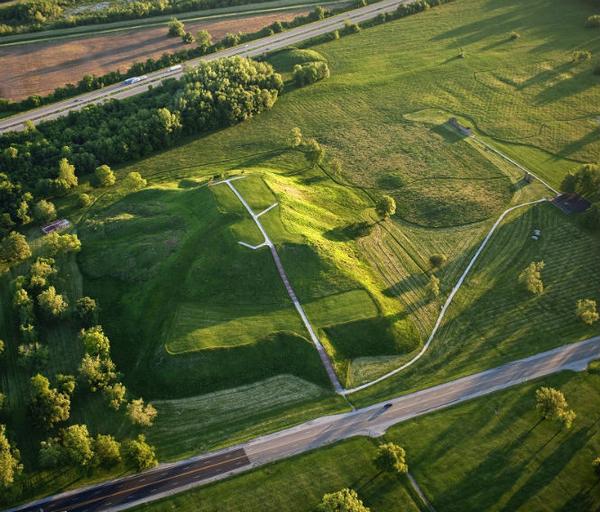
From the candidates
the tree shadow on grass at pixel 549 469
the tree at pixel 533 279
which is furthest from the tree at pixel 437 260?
the tree shadow on grass at pixel 549 469

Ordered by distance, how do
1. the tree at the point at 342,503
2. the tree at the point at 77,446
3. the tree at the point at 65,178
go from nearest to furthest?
1. the tree at the point at 342,503
2. the tree at the point at 77,446
3. the tree at the point at 65,178

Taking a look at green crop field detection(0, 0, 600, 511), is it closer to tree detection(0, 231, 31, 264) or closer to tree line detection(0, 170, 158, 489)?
tree line detection(0, 170, 158, 489)

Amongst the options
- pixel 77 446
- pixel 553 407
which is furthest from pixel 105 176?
pixel 553 407

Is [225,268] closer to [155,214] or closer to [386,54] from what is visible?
[155,214]

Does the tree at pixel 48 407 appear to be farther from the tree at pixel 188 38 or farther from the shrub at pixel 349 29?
the shrub at pixel 349 29

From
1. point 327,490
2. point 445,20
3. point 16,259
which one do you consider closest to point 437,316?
point 327,490

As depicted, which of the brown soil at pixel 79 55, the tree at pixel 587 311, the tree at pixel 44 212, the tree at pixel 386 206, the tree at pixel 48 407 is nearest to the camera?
the tree at pixel 48 407

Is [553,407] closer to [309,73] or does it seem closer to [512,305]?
[512,305]
